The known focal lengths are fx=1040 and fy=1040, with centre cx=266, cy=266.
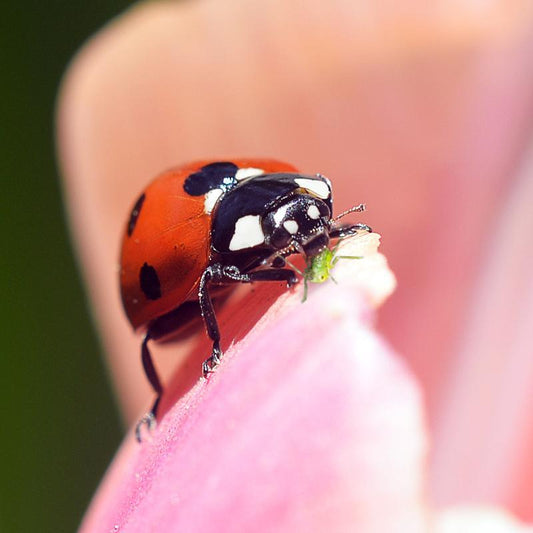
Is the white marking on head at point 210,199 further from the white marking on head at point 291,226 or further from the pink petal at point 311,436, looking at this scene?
the pink petal at point 311,436

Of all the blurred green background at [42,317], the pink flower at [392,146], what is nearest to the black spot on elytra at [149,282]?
the pink flower at [392,146]

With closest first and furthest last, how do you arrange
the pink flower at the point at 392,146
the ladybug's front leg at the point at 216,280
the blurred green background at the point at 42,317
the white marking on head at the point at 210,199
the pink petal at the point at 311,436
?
the pink petal at the point at 311,436 < the ladybug's front leg at the point at 216,280 < the white marking on head at the point at 210,199 < the pink flower at the point at 392,146 < the blurred green background at the point at 42,317

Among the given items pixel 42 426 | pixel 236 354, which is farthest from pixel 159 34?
pixel 236 354

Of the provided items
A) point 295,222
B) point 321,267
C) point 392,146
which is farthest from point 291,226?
point 392,146

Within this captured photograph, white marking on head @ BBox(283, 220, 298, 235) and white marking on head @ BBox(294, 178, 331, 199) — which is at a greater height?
white marking on head @ BBox(294, 178, 331, 199)

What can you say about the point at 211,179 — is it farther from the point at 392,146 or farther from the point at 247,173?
the point at 392,146

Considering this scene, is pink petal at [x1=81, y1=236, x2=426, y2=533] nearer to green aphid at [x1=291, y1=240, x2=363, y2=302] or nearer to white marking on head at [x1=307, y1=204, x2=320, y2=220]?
green aphid at [x1=291, y1=240, x2=363, y2=302]

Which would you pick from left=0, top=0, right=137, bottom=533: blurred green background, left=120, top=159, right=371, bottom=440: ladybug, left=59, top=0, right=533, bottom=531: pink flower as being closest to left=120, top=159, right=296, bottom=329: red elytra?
left=120, top=159, right=371, bottom=440: ladybug

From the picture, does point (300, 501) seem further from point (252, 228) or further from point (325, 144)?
point (325, 144)
